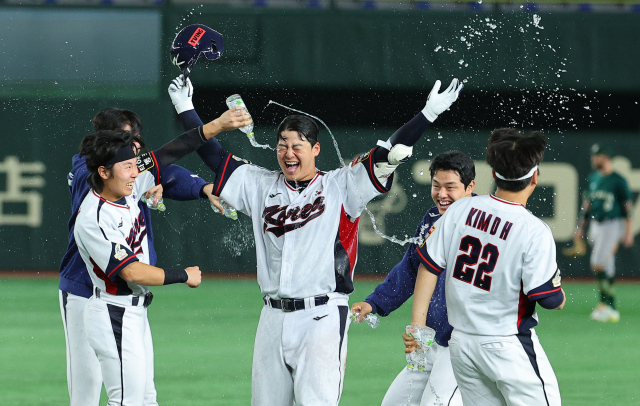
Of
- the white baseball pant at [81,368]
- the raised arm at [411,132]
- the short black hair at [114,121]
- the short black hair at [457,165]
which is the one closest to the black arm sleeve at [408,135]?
the raised arm at [411,132]

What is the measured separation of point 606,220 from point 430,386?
7.05 m

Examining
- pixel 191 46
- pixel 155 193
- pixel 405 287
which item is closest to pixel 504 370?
pixel 405 287

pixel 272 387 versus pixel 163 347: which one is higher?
pixel 272 387

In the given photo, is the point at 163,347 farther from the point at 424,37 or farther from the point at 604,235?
the point at 424,37

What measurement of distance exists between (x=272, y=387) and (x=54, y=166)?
32.5 ft

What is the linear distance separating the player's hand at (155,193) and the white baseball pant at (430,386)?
178 centimetres

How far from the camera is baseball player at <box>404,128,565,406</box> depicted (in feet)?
12.2

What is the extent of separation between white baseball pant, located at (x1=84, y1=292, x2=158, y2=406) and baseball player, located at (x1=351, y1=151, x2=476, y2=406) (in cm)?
119

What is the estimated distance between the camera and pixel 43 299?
11305 mm

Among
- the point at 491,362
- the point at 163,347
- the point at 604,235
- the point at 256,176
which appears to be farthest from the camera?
the point at 604,235

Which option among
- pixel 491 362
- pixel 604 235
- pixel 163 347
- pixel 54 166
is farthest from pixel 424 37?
pixel 491 362

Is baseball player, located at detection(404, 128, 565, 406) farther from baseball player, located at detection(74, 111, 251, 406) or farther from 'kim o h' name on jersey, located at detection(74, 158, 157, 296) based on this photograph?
'kim o h' name on jersey, located at detection(74, 158, 157, 296)

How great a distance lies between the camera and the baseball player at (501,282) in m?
3.73

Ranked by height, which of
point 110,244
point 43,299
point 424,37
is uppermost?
point 424,37
